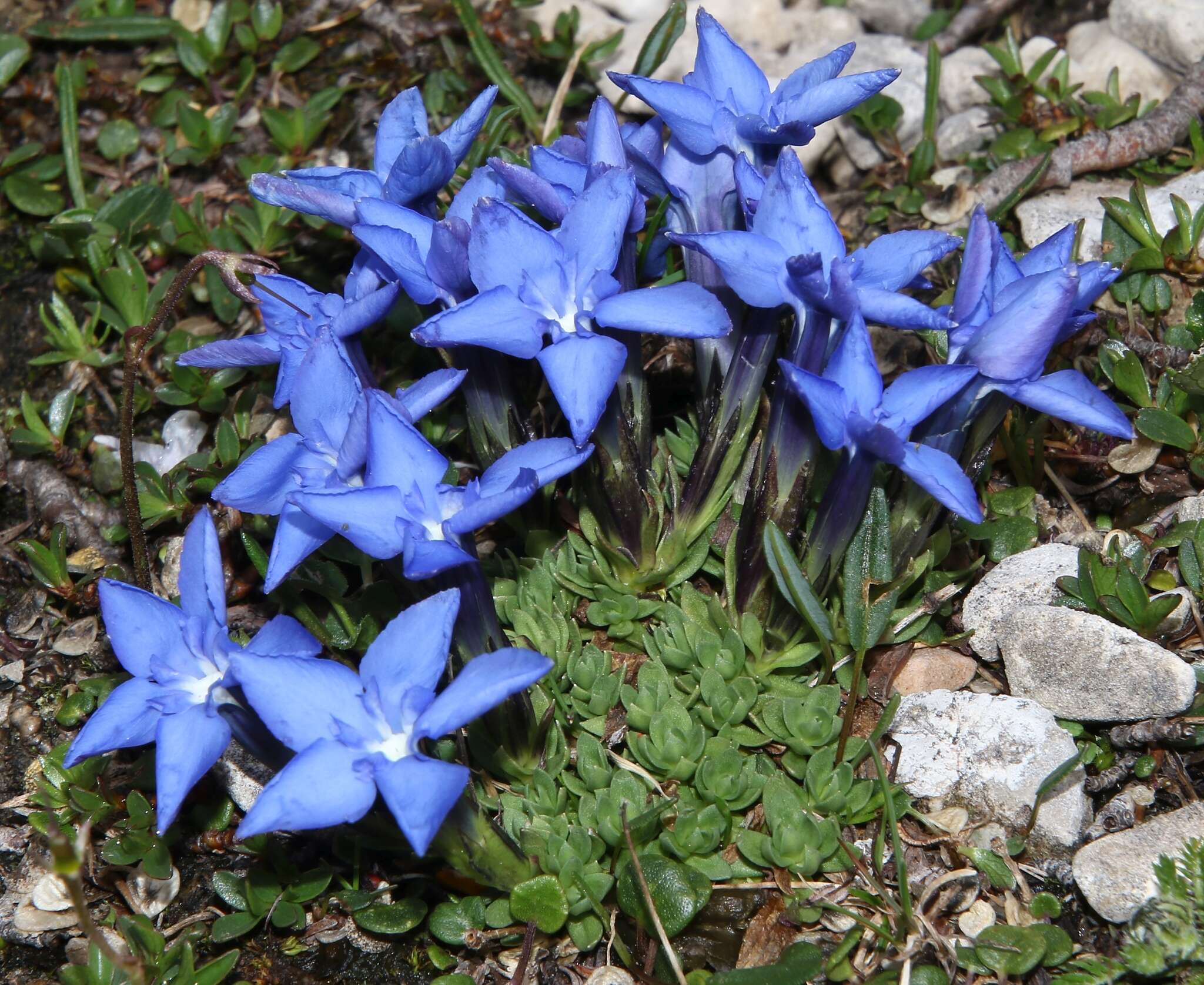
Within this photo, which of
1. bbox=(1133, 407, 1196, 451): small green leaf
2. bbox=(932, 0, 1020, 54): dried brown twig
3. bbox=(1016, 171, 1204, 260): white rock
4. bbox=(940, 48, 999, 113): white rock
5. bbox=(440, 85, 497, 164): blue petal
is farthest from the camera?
bbox=(932, 0, 1020, 54): dried brown twig

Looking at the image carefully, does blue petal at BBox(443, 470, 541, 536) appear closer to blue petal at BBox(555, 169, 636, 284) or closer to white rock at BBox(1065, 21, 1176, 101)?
blue petal at BBox(555, 169, 636, 284)

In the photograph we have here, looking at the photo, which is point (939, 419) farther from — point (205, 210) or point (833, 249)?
point (205, 210)

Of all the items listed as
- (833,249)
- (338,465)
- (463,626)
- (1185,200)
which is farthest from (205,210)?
(1185,200)

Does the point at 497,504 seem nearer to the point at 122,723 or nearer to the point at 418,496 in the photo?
the point at 418,496

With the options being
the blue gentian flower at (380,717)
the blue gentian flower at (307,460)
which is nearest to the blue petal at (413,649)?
the blue gentian flower at (380,717)

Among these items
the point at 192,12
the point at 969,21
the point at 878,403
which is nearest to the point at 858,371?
the point at 878,403

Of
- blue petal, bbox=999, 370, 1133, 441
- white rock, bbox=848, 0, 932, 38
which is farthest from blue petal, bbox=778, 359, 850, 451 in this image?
white rock, bbox=848, 0, 932, 38

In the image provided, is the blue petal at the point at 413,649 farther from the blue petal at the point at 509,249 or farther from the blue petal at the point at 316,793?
the blue petal at the point at 509,249
